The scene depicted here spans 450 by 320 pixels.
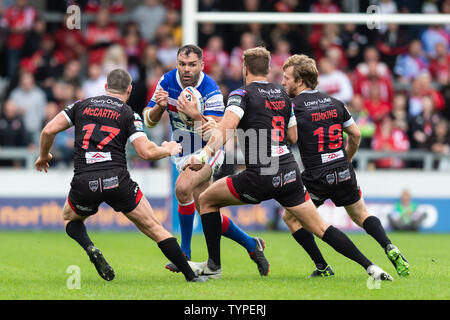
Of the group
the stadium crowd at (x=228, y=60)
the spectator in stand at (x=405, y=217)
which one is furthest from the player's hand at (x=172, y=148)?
the spectator in stand at (x=405, y=217)

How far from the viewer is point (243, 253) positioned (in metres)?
11.2

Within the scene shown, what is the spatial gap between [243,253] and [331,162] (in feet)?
11.3

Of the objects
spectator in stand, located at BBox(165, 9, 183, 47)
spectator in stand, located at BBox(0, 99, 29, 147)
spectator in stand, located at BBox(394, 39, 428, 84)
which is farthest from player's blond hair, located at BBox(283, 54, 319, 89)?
spectator in stand, located at BBox(394, 39, 428, 84)

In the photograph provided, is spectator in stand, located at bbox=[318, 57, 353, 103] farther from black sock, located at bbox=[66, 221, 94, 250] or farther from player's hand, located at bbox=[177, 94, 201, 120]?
black sock, located at bbox=[66, 221, 94, 250]

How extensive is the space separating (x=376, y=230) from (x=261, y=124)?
1.81 metres

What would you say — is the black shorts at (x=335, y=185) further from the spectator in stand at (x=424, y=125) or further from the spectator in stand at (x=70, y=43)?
the spectator in stand at (x=70, y=43)

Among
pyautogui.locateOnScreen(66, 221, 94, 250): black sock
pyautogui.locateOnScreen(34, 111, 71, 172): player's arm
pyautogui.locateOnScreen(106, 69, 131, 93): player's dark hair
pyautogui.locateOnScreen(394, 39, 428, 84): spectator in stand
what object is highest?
pyautogui.locateOnScreen(394, 39, 428, 84): spectator in stand

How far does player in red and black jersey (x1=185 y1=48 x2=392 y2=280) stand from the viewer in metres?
7.43

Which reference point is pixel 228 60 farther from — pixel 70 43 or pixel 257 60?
pixel 257 60

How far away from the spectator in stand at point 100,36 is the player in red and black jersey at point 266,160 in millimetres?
10227

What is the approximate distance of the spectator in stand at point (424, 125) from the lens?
1648 centimetres

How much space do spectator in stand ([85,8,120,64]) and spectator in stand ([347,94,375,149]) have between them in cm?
548

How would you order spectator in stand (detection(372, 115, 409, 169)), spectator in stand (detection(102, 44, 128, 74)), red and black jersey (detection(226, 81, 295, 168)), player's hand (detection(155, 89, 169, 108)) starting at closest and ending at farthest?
1. red and black jersey (detection(226, 81, 295, 168))
2. player's hand (detection(155, 89, 169, 108))
3. spectator in stand (detection(102, 44, 128, 74))
4. spectator in stand (detection(372, 115, 409, 169))

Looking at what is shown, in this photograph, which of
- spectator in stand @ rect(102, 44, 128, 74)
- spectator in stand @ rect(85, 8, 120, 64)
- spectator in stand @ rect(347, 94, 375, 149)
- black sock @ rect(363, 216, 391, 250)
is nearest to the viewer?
black sock @ rect(363, 216, 391, 250)
